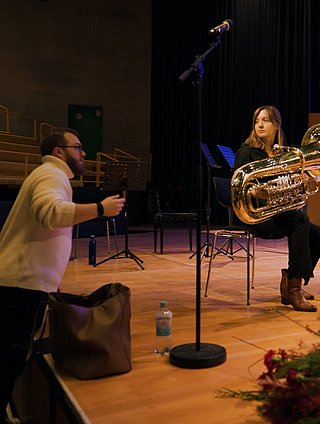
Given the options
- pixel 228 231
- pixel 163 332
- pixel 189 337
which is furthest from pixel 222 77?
pixel 163 332

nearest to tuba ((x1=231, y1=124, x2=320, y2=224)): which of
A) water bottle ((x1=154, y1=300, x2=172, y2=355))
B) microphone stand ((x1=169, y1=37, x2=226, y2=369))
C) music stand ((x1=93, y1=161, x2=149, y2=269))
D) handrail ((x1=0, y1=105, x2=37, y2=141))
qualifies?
microphone stand ((x1=169, y1=37, x2=226, y2=369))

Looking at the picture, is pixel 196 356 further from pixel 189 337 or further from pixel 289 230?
pixel 289 230

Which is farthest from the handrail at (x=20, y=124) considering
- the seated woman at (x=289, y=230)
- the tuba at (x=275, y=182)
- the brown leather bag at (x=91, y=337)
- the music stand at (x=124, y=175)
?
the brown leather bag at (x=91, y=337)

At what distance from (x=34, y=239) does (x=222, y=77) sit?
9481 mm

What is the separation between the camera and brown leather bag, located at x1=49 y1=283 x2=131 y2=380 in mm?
2182

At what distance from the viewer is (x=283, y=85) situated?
9781 mm

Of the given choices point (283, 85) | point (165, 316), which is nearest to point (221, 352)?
point (165, 316)

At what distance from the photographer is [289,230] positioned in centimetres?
345

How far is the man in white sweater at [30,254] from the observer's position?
7.79 ft

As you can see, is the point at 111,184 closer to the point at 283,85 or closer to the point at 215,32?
the point at 215,32

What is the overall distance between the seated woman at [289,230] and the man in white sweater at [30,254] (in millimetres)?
1397

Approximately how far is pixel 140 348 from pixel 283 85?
806cm

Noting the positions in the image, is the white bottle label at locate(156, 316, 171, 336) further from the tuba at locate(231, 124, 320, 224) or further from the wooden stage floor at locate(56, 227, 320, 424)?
the tuba at locate(231, 124, 320, 224)

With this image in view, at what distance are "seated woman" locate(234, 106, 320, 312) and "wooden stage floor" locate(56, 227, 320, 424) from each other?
0.49 feet
